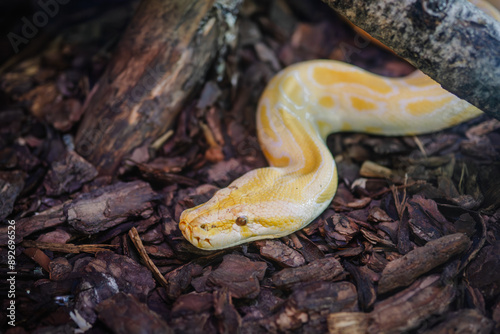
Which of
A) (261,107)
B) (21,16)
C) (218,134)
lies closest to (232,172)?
(218,134)

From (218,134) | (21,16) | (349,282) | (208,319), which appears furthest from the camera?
(21,16)

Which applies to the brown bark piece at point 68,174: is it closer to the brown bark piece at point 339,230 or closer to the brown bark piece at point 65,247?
the brown bark piece at point 65,247

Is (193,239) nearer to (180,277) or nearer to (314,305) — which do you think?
(180,277)

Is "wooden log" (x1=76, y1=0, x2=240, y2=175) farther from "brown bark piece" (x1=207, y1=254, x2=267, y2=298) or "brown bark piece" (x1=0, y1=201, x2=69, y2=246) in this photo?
"brown bark piece" (x1=207, y1=254, x2=267, y2=298)

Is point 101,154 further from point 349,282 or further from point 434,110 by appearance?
point 434,110

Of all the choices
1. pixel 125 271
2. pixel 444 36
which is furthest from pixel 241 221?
pixel 444 36

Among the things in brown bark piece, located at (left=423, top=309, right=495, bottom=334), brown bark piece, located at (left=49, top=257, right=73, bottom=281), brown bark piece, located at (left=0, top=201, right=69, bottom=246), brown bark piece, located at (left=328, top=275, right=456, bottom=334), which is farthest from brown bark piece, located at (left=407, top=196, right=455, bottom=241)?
brown bark piece, located at (left=0, top=201, right=69, bottom=246)
